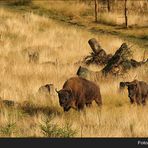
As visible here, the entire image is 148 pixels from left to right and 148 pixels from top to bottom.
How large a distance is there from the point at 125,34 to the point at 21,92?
17.6 metres

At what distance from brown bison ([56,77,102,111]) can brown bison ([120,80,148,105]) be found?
768mm

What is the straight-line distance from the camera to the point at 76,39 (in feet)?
88.4

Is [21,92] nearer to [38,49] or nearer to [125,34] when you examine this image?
[38,49]

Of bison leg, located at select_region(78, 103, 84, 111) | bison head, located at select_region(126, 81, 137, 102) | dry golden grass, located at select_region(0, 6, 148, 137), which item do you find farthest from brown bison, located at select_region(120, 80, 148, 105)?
bison leg, located at select_region(78, 103, 84, 111)

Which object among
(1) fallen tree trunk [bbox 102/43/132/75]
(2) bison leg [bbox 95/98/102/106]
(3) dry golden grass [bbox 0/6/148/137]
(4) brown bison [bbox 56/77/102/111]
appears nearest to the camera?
(3) dry golden grass [bbox 0/6/148/137]

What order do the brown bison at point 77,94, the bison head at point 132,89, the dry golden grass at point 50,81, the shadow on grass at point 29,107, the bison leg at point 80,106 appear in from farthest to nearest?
the shadow on grass at point 29,107 → the bison head at point 132,89 → the bison leg at point 80,106 → the brown bison at point 77,94 → the dry golden grass at point 50,81

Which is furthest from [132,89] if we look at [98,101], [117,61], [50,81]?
[117,61]

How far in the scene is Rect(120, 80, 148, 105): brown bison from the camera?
1256 centimetres

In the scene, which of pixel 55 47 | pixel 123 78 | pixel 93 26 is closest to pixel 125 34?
pixel 93 26

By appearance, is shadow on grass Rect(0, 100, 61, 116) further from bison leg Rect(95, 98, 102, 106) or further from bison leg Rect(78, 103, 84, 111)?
bison leg Rect(95, 98, 102, 106)

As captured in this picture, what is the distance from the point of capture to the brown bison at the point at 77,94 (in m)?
11.5

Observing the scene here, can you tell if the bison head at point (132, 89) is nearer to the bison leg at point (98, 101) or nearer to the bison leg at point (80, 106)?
the bison leg at point (98, 101)

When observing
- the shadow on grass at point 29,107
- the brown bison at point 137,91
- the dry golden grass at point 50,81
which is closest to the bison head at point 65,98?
the dry golden grass at point 50,81

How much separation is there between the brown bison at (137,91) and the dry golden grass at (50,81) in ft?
0.86
